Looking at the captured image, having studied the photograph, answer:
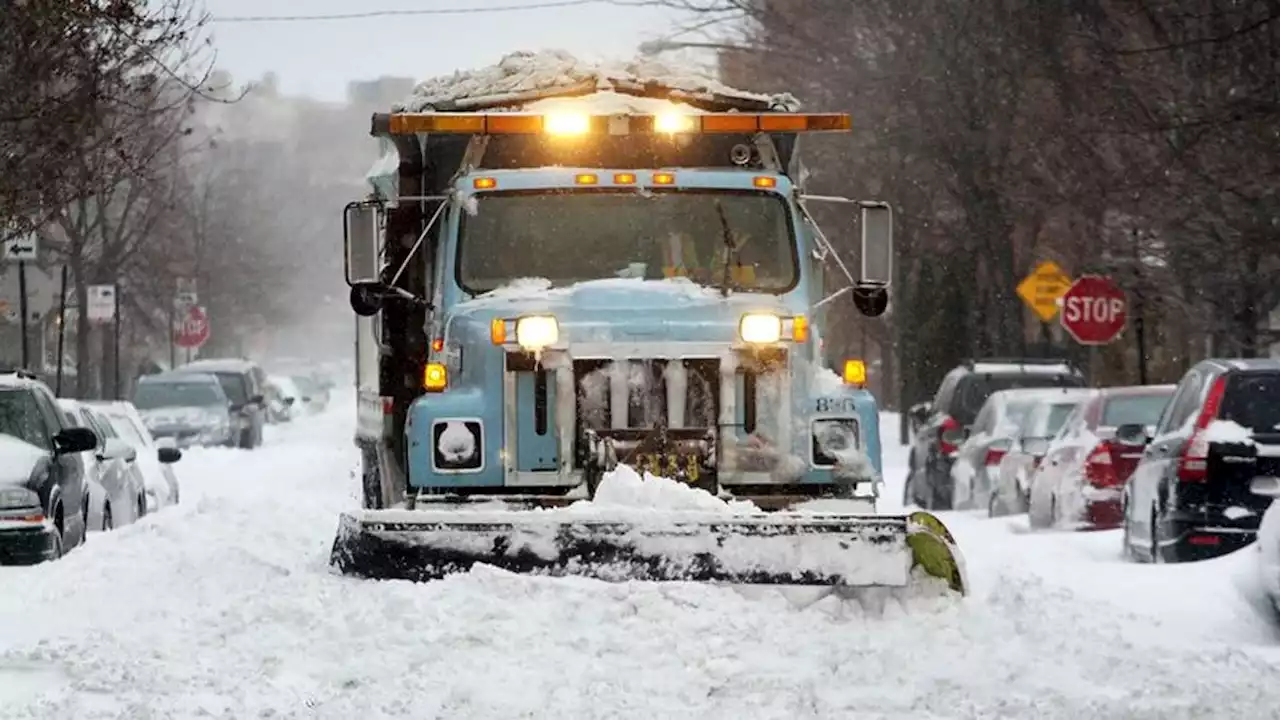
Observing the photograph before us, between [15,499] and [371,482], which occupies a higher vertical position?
[371,482]

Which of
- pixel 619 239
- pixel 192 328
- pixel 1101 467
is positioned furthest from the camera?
pixel 192 328

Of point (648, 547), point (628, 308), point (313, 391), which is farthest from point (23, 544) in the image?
point (313, 391)

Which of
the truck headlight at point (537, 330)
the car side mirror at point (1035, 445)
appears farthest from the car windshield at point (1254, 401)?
the car side mirror at point (1035, 445)

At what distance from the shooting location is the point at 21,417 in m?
18.5

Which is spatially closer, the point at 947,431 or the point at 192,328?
the point at 947,431

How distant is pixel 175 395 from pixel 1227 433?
96.1 ft

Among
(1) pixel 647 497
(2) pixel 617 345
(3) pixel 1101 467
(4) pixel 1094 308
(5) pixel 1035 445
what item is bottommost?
(3) pixel 1101 467

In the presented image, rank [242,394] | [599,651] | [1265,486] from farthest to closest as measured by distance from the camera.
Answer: [242,394] < [1265,486] < [599,651]

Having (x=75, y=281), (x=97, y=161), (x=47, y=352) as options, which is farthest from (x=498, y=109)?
(x=47, y=352)

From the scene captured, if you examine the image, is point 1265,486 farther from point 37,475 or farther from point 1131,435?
point 37,475

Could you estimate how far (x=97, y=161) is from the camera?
2233 centimetres

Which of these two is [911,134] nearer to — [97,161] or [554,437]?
[97,161]

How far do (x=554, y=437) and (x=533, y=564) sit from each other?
4.62ft

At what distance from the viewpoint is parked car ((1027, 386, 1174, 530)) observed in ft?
68.5
